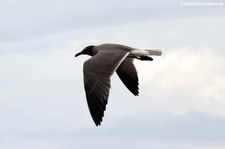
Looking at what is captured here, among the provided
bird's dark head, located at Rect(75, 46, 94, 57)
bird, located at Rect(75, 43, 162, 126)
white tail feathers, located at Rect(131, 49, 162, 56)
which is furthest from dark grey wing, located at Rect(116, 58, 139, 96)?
bird's dark head, located at Rect(75, 46, 94, 57)

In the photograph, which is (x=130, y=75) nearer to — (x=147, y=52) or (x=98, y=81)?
(x=147, y=52)

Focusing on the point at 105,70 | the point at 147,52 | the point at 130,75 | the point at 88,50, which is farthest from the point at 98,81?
the point at 88,50

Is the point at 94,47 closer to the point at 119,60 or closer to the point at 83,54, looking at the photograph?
the point at 83,54

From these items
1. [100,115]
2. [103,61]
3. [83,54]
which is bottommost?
[100,115]

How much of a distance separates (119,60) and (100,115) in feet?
10.5

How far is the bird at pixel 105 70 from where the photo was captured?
3009 centimetres

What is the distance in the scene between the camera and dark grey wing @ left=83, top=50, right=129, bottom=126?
1180 inches

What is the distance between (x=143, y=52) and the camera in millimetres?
34625

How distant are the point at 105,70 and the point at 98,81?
67 cm

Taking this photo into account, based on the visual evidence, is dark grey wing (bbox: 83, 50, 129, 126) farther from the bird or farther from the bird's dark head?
the bird's dark head

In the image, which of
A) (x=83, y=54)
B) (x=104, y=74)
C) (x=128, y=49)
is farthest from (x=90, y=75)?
(x=83, y=54)

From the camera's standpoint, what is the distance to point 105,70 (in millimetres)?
31094

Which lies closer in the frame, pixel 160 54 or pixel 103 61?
pixel 103 61

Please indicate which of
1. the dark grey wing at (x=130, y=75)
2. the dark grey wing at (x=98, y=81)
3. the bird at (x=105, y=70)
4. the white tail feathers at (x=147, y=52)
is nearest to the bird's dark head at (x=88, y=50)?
the bird at (x=105, y=70)
